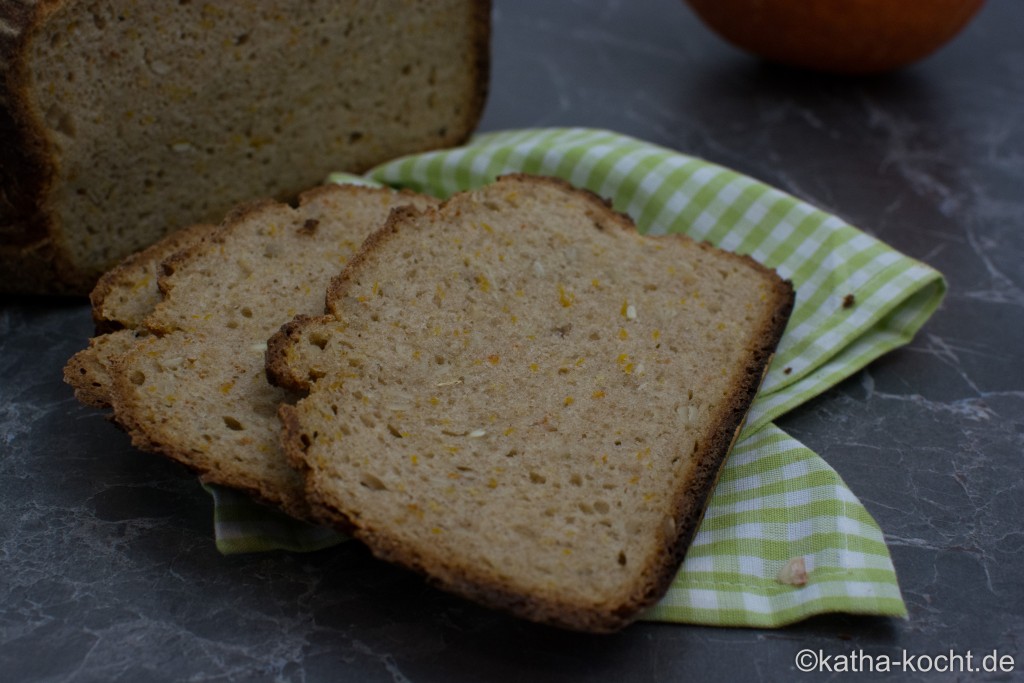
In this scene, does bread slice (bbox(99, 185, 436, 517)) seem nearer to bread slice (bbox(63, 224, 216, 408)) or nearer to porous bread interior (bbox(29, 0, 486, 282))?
bread slice (bbox(63, 224, 216, 408))

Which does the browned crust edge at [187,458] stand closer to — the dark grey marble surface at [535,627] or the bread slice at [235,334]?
the bread slice at [235,334]

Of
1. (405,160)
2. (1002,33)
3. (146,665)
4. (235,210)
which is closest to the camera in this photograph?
(146,665)

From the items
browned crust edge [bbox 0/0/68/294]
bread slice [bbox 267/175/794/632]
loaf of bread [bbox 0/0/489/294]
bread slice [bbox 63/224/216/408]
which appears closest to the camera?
bread slice [bbox 267/175/794/632]

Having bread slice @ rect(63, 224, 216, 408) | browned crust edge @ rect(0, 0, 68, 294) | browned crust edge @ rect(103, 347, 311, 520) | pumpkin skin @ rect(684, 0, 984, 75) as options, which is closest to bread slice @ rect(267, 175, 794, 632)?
browned crust edge @ rect(103, 347, 311, 520)

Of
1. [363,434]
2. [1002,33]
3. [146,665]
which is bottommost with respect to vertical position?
[1002,33]

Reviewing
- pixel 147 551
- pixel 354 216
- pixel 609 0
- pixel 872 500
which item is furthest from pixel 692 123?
pixel 147 551

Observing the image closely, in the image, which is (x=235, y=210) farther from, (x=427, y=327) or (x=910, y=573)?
(x=910, y=573)

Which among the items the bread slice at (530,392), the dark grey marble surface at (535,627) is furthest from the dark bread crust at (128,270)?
the bread slice at (530,392)
